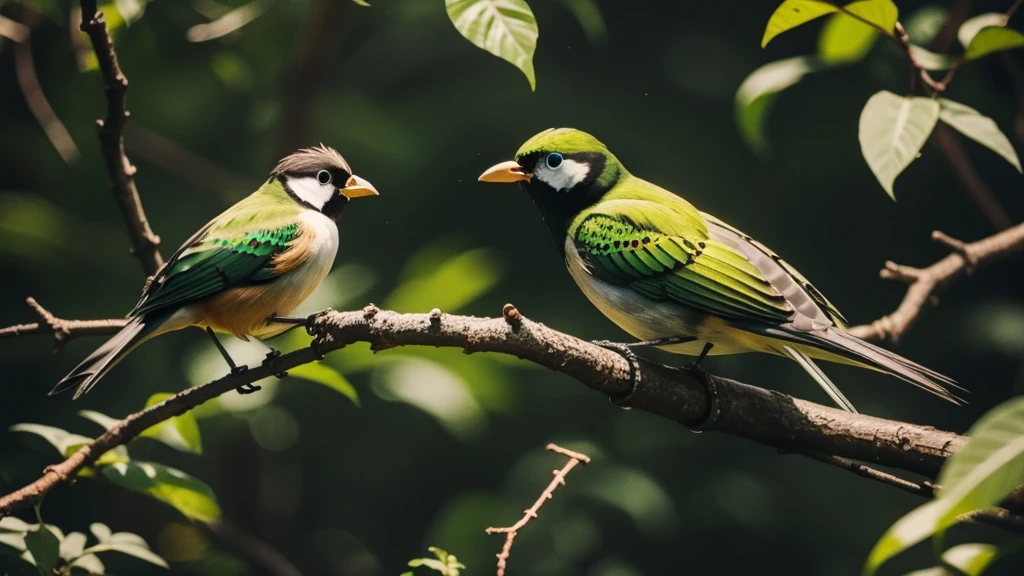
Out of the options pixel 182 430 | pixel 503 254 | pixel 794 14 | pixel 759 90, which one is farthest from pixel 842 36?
pixel 503 254

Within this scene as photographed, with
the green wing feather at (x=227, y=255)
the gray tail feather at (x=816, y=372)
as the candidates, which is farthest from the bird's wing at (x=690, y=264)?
the green wing feather at (x=227, y=255)

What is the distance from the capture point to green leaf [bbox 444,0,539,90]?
6.18ft

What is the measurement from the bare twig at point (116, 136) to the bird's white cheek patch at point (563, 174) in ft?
3.05

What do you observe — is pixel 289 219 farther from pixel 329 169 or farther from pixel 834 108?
pixel 834 108

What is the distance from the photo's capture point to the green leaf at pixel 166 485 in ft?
7.43

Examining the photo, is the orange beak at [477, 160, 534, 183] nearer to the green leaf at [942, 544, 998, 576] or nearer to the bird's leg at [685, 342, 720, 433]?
the bird's leg at [685, 342, 720, 433]

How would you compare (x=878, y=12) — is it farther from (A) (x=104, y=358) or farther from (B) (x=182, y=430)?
(B) (x=182, y=430)

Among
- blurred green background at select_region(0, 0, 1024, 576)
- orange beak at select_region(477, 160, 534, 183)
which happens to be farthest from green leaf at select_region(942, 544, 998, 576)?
blurred green background at select_region(0, 0, 1024, 576)

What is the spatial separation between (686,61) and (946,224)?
4.71 feet

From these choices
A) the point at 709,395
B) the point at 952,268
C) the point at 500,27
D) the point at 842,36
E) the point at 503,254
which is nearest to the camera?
the point at 500,27

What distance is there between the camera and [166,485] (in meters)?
2.37

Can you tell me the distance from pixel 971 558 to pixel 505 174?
49.1 inches

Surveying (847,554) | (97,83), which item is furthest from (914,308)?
(97,83)

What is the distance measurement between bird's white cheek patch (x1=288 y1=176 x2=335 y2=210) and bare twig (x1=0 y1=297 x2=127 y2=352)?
519 mm
